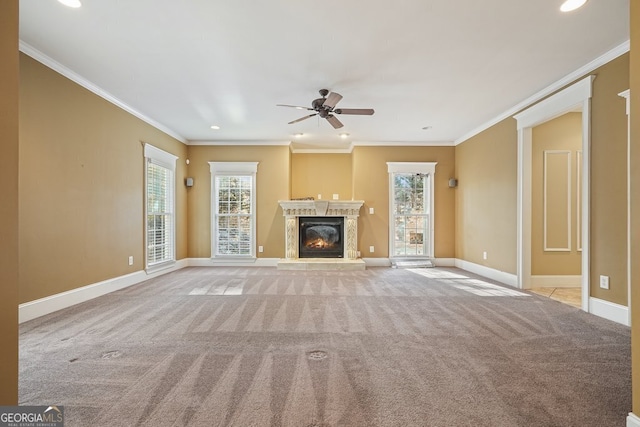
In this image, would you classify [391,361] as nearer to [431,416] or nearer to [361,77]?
[431,416]

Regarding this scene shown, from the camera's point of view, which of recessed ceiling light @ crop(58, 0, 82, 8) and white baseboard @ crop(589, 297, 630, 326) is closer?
recessed ceiling light @ crop(58, 0, 82, 8)

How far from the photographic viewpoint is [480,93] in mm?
4094

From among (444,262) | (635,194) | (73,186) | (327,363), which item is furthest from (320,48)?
(444,262)

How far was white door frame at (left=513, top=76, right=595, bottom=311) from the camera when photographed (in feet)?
10.9

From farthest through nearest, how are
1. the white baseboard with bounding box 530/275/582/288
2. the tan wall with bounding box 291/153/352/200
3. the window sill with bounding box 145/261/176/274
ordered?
the tan wall with bounding box 291/153/352/200 < the window sill with bounding box 145/261/176/274 < the white baseboard with bounding box 530/275/582/288

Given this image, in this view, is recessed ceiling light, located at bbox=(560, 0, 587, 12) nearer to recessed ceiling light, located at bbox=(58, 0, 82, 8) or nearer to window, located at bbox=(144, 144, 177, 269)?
recessed ceiling light, located at bbox=(58, 0, 82, 8)

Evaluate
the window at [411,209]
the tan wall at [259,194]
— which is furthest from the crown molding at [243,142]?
the window at [411,209]

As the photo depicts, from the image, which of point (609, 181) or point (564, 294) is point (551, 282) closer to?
point (564, 294)

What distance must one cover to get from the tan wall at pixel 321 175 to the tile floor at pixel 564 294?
4321 mm

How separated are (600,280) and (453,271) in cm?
279

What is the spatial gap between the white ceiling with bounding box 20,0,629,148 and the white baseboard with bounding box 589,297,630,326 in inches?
105

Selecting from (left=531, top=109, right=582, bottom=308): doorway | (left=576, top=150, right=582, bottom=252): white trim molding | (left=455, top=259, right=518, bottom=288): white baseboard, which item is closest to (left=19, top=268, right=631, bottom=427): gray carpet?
(left=455, top=259, right=518, bottom=288): white baseboard

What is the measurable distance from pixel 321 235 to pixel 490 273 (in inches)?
135

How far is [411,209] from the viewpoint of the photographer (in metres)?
6.76
